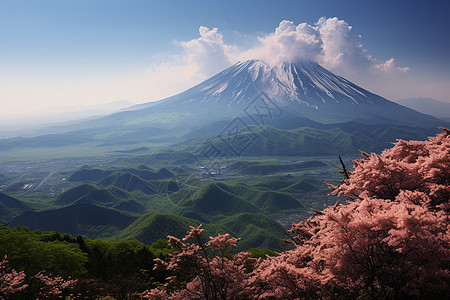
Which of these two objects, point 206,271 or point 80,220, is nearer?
Answer: point 206,271

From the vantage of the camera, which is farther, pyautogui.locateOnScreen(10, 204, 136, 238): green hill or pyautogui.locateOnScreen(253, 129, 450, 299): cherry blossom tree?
pyautogui.locateOnScreen(10, 204, 136, 238): green hill

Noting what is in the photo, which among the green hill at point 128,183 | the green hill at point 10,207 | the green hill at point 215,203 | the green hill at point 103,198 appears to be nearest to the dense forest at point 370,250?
the green hill at point 215,203

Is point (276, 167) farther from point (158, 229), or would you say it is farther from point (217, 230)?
point (158, 229)

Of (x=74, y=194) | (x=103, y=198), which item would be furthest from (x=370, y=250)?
(x=74, y=194)

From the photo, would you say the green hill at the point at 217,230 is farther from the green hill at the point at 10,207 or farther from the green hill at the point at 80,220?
the green hill at the point at 10,207

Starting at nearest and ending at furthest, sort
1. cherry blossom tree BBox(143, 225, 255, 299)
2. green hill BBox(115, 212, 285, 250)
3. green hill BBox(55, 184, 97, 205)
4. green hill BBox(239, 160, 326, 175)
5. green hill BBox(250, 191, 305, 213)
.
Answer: cherry blossom tree BBox(143, 225, 255, 299)
green hill BBox(115, 212, 285, 250)
green hill BBox(250, 191, 305, 213)
green hill BBox(55, 184, 97, 205)
green hill BBox(239, 160, 326, 175)

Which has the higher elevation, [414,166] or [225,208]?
[414,166]

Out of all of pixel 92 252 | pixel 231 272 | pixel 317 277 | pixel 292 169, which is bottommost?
pixel 292 169

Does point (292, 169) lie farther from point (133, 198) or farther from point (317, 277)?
point (317, 277)

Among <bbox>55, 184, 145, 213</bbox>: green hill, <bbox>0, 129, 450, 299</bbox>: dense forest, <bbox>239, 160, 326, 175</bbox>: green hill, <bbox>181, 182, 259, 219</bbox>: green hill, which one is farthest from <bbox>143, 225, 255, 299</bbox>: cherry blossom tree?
<bbox>239, 160, 326, 175</bbox>: green hill

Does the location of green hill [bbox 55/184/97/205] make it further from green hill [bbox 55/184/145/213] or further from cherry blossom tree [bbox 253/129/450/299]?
cherry blossom tree [bbox 253/129/450/299]

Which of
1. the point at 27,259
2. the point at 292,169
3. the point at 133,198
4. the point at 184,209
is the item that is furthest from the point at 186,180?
the point at 27,259
